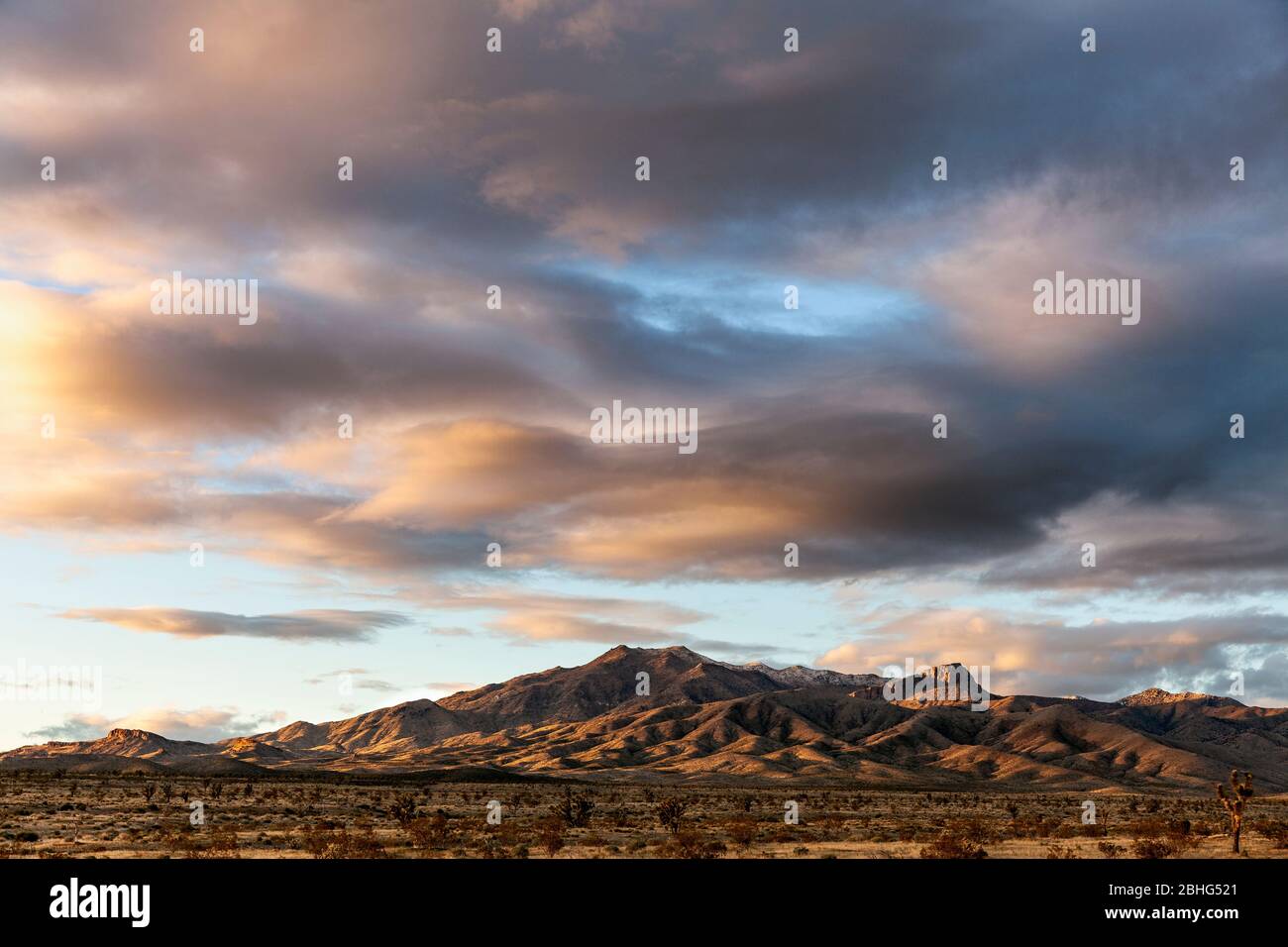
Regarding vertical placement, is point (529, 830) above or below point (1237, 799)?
below

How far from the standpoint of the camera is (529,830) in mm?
53188

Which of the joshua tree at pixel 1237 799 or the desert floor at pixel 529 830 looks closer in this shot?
the desert floor at pixel 529 830

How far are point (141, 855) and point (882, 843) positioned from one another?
3218 cm

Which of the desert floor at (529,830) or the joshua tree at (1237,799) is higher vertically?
the joshua tree at (1237,799)

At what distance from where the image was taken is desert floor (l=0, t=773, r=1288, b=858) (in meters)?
42.0

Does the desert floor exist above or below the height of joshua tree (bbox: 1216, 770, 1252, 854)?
below

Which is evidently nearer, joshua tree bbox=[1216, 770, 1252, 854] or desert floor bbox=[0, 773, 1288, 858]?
desert floor bbox=[0, 773, 1288, 858]

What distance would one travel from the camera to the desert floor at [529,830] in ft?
138

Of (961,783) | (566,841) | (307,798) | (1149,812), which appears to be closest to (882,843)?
(566,841)

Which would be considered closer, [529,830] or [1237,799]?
[1237,799]
